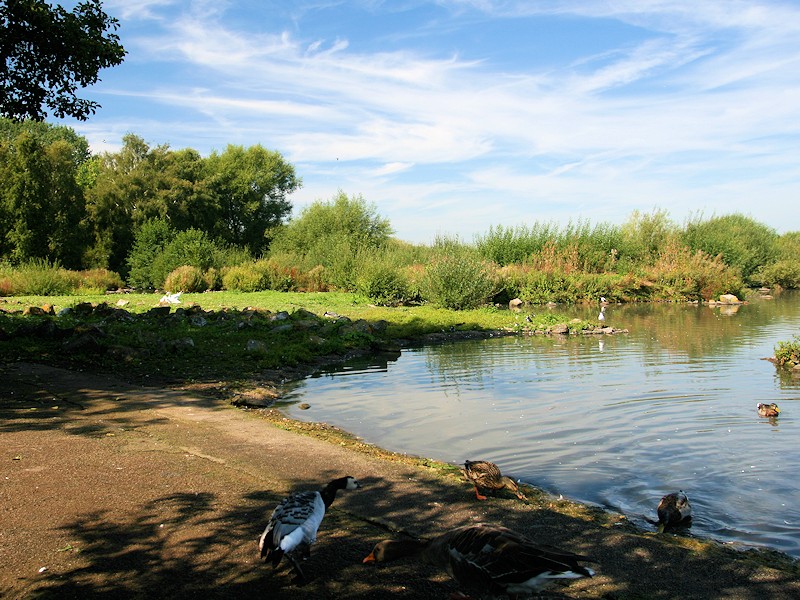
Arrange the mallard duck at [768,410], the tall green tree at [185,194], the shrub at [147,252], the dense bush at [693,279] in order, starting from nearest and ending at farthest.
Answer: the mallard duck at [768,410] < the dense bush at [693,279] < the shrub at [147,252] < the tall green tree at [185,194]

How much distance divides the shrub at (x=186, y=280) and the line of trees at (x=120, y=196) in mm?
9551

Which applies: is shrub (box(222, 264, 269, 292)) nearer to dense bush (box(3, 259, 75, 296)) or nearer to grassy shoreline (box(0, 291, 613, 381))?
dense bush (box(3, 259, 75, 296))

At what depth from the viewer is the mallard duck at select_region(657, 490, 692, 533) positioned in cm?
641

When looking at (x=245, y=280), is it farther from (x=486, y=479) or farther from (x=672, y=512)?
(x=672, y=512)

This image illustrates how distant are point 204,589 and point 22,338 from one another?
504 inches

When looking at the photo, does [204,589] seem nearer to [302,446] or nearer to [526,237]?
[302,446]

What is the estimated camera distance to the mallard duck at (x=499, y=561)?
12.4 ft

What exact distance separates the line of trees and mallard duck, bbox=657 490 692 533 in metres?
43.7

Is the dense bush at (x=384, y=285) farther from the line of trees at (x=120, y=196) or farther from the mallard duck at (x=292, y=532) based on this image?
the mallard duck at (x=292, y=532)

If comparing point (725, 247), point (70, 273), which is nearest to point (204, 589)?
point (70, 273)

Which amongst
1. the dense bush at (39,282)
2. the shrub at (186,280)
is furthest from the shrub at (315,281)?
the dense bush at (39,282)

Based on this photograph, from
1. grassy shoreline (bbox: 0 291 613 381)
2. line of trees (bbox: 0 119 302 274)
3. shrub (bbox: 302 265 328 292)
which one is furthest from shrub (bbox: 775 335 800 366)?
line of trees (bbox: 0 119 302 274)

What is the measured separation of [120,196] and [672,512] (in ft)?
182

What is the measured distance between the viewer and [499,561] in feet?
12.8
